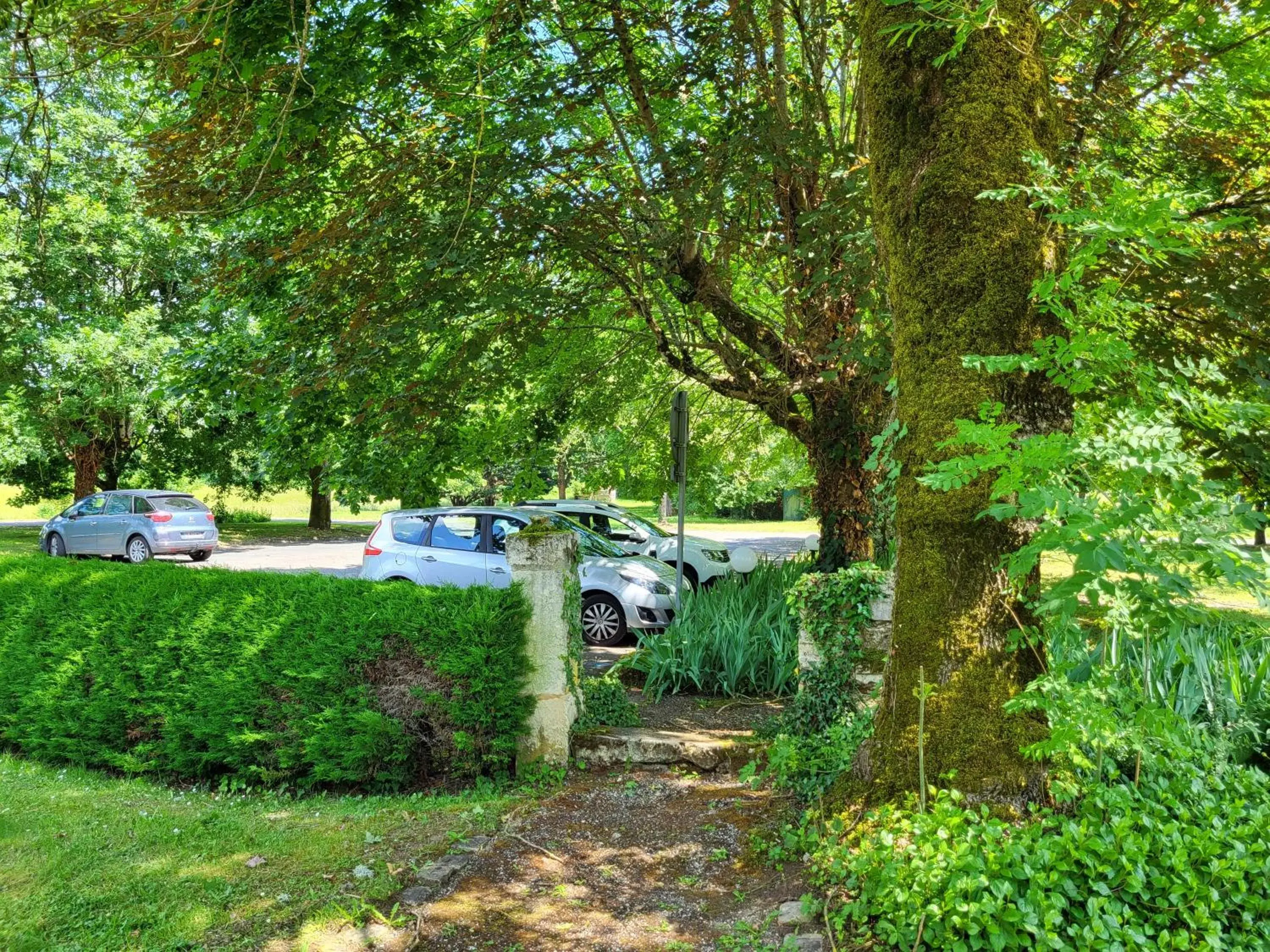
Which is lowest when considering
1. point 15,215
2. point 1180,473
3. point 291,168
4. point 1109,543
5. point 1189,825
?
point 1189,825

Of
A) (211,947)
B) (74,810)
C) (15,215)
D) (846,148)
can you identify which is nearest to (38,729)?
(74,810)

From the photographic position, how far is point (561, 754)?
5605 millimetres

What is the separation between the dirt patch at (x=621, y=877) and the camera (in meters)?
3.54

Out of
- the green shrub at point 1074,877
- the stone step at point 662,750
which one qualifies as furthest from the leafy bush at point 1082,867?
the stone step at point 662,750

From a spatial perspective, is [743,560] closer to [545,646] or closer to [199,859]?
[545,646]

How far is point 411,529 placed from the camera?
11.3 meters

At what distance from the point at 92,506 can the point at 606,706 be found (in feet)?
59.8

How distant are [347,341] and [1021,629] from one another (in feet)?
15.9

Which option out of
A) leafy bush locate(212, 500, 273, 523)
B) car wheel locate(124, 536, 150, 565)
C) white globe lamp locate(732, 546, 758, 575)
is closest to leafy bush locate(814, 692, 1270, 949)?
white globe lamp locate(732, 546, 758, 575)

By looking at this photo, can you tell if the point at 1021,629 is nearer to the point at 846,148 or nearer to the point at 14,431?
the point at 846,148

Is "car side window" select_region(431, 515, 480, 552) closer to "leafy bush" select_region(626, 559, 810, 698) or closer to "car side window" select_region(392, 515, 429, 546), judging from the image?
"car side window" select_region(392, 515, 429, 546)

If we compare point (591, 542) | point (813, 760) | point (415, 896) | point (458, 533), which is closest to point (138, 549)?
point (458, 533)

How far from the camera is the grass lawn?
138 inches

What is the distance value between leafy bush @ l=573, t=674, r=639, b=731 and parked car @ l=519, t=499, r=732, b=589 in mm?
6121
